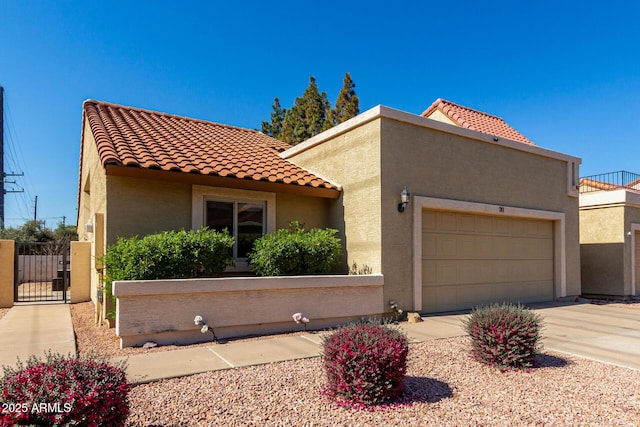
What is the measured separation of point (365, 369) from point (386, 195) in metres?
5.55

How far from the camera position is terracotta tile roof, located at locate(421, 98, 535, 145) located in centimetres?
1609

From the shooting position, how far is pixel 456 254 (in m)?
11.2

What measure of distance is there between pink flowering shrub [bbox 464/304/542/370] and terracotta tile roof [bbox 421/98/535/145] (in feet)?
35.0

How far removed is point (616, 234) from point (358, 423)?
49.2ft

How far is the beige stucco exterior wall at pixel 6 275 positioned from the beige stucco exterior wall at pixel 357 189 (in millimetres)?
9278

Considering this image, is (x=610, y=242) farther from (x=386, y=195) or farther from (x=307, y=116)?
(x=307, y=116)

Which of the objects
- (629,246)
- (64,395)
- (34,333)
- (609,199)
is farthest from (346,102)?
(64,395)

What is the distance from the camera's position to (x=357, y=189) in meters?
10.5

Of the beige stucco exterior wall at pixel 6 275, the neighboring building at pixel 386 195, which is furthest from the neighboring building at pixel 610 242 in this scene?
the beige stucco exterior wall at pixel 6 275

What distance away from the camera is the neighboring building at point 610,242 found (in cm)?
1531

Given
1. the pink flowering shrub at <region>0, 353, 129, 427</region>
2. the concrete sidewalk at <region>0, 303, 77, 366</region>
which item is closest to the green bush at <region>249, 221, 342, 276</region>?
the concrete sidewalk at <region>0, 303, 77, 366</region>

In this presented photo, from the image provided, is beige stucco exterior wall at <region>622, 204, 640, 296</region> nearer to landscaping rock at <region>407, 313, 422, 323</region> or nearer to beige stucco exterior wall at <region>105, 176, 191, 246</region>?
landscaping rock at <region>407, 313, 422, 323</region>

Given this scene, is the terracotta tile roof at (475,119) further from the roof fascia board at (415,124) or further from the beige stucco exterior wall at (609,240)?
the beige stucco exterior wall at (609,240)

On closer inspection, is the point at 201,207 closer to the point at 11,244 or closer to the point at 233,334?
the point at 233,334
